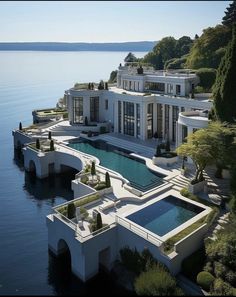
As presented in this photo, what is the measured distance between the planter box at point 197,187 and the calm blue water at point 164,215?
218cm

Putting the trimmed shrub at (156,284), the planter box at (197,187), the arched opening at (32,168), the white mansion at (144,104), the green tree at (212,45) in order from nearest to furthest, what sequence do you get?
the trimmed shrub at (156,284), the planter box at (197,187), the white mansion at (144,104), the arched opening at (32,168), the green tree at (212,45)

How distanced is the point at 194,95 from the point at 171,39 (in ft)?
203

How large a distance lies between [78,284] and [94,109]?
4380 centimetres

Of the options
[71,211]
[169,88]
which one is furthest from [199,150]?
[169,88]

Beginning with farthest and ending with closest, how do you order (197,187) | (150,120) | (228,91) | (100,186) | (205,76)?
1. (205,76)
2. (150,120)
3. (228,91)
4. (100,186)
5. (197,187)

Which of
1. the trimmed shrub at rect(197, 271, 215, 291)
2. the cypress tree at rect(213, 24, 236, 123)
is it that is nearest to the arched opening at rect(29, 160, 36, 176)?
the cypress tree at rect(213, 24, 236, 123)

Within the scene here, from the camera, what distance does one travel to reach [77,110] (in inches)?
2714

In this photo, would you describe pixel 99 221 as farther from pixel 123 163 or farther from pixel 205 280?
pixel 123 163

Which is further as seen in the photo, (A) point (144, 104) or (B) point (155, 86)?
(B) point (155, 86)

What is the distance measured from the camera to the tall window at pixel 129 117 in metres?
60.6

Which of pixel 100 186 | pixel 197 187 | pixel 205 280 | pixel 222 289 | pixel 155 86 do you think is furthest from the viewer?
pixel 155 86

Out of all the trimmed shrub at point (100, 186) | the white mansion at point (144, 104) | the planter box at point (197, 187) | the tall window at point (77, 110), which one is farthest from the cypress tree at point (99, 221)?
the tall window at point (77, 110)

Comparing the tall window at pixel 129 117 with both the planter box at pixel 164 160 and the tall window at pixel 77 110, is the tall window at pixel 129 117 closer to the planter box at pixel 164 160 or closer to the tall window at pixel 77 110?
the tall window at pixel 77 110

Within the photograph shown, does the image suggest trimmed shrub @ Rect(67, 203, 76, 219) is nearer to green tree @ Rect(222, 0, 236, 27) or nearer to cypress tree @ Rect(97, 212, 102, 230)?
cypress tree @ Rect(97, 212, 102, 230)
